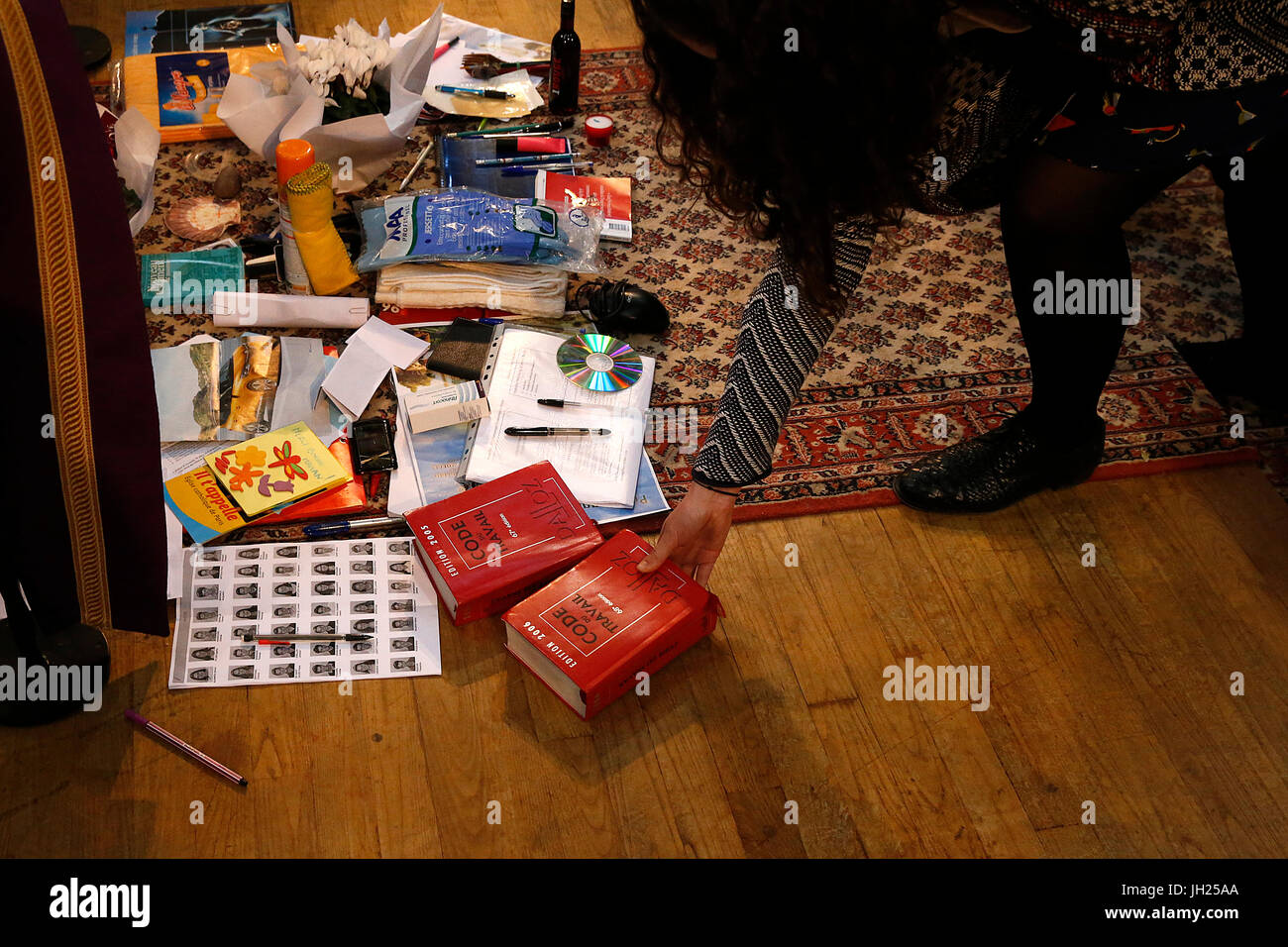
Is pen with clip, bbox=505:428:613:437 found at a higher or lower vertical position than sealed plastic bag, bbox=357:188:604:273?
lower

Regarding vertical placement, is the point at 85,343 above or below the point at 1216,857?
above

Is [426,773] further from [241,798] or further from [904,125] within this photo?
[904,125]

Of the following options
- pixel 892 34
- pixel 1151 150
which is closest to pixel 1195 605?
pixel 1151 150

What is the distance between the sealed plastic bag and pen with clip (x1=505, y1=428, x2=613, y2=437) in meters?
0.36

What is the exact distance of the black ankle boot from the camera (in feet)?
5.47

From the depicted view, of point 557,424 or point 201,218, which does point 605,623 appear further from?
point 201,218

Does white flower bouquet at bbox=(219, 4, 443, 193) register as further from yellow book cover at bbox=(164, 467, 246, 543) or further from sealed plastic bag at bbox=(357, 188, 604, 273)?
yellow book cover at bbox=(164, 467, 246, 543)

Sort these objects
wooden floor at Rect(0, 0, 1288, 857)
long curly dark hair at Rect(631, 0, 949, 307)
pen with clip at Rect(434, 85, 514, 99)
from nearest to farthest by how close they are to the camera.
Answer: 1. long curly dark hair at Rect(631, 0, 949, 307)
2. wooden floor at Rect(0, 0, 1288, 857)
3. pen with clip at Rect(434, 85, 514, 99)

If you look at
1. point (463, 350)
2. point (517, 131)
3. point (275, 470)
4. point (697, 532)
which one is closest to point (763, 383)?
point (697, 532)

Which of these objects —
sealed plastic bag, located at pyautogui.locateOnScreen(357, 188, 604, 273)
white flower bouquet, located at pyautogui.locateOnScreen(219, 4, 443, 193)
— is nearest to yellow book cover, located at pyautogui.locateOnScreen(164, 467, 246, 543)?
sealed plastic bag, located at pyautogui.locateOnScreen(357, 188, 604, 273)

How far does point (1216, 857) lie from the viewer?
132cm

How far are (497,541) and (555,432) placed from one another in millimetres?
259

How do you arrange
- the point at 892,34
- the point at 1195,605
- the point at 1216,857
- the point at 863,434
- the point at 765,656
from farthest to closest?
1. the point at 863,434
2. the point at 1195,605
3. the point at 765,656
4. the point at 1216,857
5. the point at 892,34

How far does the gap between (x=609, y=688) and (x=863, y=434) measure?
0.67 metres
